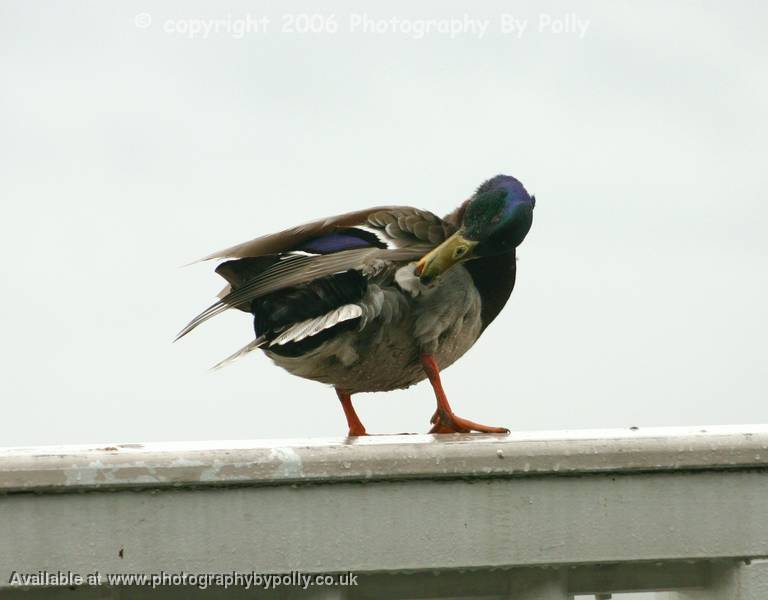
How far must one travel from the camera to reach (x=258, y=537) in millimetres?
2420

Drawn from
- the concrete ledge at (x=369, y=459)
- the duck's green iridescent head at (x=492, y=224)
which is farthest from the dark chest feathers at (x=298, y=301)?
the concrete ledge at (x=369, y=459)

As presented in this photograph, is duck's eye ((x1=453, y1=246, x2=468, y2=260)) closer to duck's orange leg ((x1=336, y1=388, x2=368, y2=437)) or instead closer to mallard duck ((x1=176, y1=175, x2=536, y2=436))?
mallard duck ((x1=176, y1=175, x2=536, y2=436))

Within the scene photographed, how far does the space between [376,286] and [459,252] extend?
333 millimetres

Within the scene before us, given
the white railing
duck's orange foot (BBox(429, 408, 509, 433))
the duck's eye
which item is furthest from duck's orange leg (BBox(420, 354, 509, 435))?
the white railing

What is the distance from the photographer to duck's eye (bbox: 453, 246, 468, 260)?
439 cm

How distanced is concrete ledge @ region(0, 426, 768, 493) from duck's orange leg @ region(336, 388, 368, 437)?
7.56 feet

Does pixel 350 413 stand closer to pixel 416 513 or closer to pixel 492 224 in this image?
pixel 492 224

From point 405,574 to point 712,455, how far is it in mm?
726

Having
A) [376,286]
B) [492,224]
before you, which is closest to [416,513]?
[376,286]

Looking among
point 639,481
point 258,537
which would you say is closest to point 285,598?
point 258,537

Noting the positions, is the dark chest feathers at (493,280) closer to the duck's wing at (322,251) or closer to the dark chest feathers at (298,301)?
the duck's wing at (322,251)

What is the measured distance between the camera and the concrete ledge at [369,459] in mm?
2375

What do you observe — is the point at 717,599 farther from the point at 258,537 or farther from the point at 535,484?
the point at 258,537

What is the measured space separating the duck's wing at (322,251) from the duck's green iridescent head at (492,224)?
0.12m
